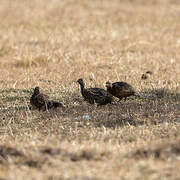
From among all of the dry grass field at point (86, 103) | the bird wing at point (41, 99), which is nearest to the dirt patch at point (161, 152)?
the dry grass field at point (86, 103)

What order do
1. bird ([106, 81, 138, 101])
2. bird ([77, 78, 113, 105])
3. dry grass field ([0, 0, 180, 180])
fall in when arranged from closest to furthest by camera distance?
dry grass field ([0, 0, 180, 180]) → bird ([77, 78, 113, 105]) → bird ([106, 81, 138, 101])

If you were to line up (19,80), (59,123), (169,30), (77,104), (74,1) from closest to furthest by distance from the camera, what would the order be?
(59,123) < (77,104) < (19,80) < (169,30) < (74,1)

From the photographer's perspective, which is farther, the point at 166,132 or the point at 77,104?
the point at 77,104

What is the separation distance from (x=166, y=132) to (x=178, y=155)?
107 cm

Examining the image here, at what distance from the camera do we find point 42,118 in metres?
7.23

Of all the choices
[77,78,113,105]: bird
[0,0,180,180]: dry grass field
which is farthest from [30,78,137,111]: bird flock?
[0,0,180,180]: dry grass field

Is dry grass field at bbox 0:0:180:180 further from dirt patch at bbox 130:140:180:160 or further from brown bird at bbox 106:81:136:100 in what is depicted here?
brown bird at bbox 106:81:136:100

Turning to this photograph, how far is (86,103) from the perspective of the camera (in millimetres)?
8094

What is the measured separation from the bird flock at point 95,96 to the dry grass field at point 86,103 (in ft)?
0.36

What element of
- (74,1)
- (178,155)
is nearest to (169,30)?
(74,1)

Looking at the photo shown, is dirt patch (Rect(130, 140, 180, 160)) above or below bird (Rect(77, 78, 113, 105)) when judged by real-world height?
below

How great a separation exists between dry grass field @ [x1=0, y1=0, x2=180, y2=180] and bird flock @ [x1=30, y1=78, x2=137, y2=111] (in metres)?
0.11

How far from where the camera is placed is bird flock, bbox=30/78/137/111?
7.62 m

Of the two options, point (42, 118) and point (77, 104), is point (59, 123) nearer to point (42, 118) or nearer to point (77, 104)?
point (42, 118)
